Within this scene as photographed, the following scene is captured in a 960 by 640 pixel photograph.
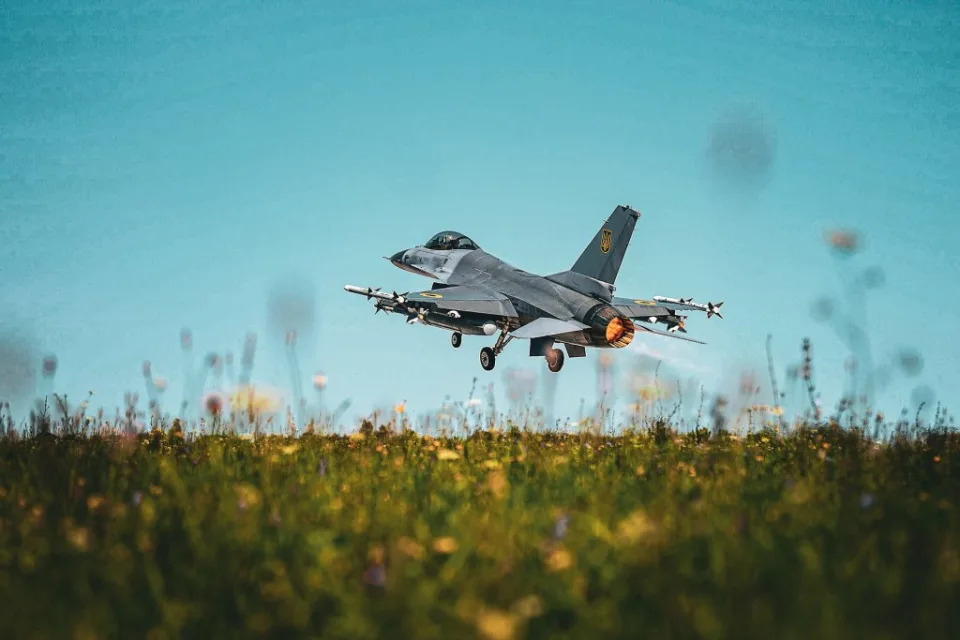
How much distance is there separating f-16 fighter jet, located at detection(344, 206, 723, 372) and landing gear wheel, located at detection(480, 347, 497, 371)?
24mm

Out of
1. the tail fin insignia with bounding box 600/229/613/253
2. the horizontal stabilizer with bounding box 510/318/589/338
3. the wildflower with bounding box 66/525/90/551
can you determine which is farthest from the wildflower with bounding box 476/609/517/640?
the tail fin insignia with bounding box 600/229/613/253

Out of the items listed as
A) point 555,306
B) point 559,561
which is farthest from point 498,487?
point 555,306

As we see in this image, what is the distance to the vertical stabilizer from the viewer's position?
68.0 feet

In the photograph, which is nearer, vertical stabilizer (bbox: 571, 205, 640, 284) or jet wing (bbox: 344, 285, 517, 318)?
jet wing (bbox: 344, 285, 517, 318)

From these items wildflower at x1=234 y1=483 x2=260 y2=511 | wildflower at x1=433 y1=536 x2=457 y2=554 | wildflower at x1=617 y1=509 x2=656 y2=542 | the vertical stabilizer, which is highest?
the vertical stabilizer

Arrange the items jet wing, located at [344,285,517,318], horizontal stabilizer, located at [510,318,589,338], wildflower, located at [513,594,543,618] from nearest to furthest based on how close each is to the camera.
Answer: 1. wildflower, located at [513,594,543,618]
2. horizontal stabilizer, located at [510,318,589,338]
3. jet wing, located at [344,285,517,318]

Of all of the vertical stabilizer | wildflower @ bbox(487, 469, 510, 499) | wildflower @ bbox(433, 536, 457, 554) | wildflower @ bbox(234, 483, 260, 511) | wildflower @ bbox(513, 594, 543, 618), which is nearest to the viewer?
wildflower @ bbox(513, 594, 543, 618)

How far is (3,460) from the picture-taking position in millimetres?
8766

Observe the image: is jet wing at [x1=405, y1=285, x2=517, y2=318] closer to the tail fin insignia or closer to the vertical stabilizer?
the vertical stabilizer

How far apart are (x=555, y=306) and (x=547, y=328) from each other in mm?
1099

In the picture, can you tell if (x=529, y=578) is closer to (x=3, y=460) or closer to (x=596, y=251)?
(x=3, y=460)

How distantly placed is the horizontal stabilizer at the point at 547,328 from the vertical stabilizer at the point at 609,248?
7.51 ft

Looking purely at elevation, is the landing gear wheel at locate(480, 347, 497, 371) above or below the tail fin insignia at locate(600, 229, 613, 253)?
below

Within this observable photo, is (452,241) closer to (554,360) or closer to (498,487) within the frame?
(554,360)
